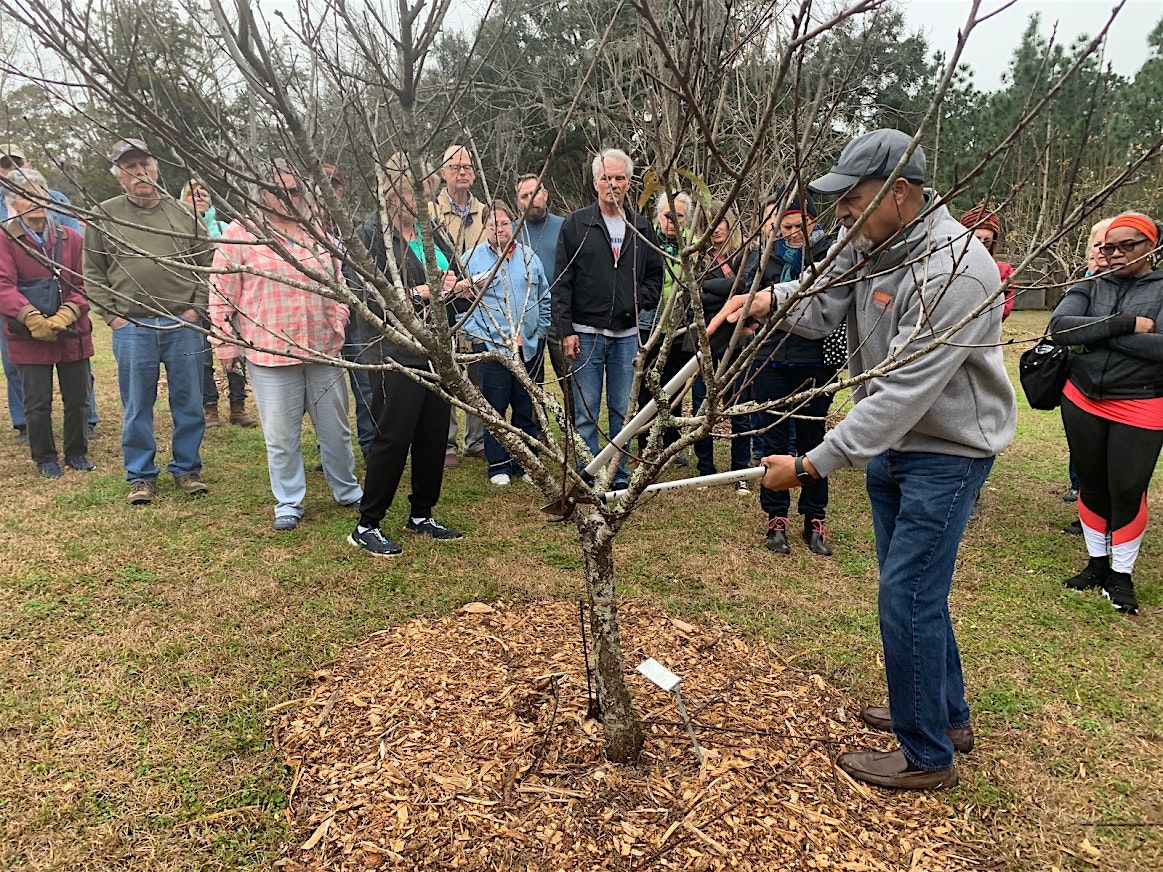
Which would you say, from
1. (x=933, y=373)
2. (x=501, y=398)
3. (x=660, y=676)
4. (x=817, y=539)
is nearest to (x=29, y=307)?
(x=501, y=398)

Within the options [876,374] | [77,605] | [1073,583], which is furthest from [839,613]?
[77,605]

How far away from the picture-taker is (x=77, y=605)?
4035 mm

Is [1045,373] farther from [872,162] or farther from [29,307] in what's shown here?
[29,307]

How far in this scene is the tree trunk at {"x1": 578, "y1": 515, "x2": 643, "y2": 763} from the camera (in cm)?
257

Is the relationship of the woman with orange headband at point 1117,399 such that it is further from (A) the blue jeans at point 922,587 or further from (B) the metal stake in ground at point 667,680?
(B) the metal stake in ground at point 667,680

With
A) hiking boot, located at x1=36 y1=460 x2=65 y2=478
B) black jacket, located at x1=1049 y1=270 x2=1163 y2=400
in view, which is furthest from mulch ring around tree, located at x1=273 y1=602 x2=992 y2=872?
hiking boot, located at x1=36 y1=460 x2=65 y2=478

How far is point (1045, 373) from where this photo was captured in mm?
4699

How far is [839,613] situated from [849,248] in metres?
2.10

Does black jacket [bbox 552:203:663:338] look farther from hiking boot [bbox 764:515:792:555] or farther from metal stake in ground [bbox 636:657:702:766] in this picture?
metal stake in ground [bbox 636:657:702:766]

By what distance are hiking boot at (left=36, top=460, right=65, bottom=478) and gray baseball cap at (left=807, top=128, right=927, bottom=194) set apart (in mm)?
6336

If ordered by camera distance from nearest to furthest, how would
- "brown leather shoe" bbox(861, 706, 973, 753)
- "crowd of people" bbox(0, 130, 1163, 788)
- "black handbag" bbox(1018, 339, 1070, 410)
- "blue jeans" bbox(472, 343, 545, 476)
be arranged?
"crowd of people" bbox(0, 130, 1163, 788) < "brown leather shoe" bbox(861, 706, 973, 753) < "black handbag" bbox(1018, 339, 1070, 410) < "blue jeans" bbox(472, 343, 545, 476)

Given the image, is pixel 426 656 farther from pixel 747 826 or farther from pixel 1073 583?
pixel 1073 583

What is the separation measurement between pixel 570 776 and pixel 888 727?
136cm

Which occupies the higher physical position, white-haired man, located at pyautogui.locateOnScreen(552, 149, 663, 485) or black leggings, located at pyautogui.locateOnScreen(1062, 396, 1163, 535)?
white-haired man, located at pyautogui.locateOnScreen(552, 149, 663, 485)
